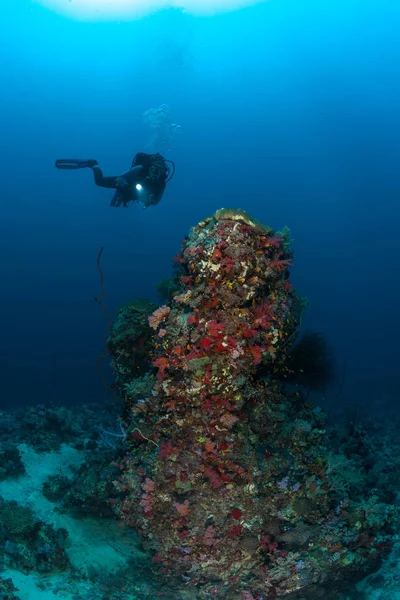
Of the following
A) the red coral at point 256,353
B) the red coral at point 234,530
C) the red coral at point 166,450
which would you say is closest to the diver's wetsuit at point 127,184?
the red coral at point 256,353

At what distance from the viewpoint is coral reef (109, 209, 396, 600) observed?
4.54 metres

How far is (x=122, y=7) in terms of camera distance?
342 ft

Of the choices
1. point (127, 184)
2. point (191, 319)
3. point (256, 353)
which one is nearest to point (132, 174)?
point (127, 184)

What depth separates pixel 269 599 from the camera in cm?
425

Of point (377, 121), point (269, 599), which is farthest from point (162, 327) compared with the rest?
point (377, 121)

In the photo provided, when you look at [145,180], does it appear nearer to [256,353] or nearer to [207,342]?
[207,342]

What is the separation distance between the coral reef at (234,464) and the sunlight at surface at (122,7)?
11893cm

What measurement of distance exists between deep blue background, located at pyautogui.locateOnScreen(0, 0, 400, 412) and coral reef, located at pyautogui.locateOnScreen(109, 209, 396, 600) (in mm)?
73042

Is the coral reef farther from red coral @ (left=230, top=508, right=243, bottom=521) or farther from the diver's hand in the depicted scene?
the diver's hand

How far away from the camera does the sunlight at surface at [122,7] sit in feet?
324

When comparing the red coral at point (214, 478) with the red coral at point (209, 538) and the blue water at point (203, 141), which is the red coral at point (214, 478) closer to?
the red coral at point (209, 538)

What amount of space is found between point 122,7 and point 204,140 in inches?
1747

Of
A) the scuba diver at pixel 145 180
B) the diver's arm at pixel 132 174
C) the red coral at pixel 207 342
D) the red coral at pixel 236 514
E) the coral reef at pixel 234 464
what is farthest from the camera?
the scuba diver at pixel 145 180

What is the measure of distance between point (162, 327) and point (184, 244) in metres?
1.28
